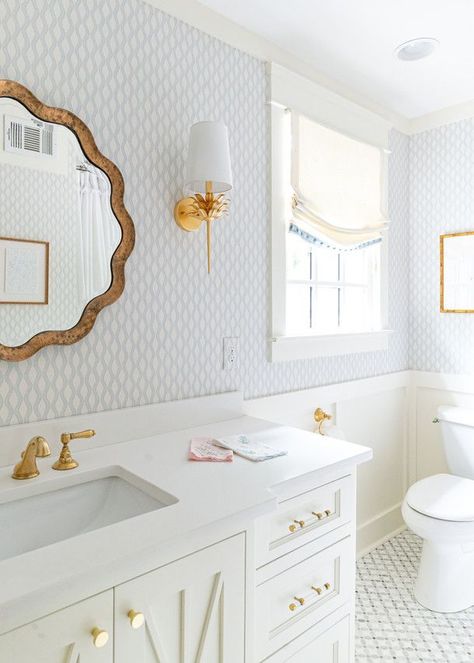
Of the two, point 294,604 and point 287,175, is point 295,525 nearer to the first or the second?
point 294,604

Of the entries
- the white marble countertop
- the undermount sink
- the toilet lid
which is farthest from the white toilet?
the undermount sink

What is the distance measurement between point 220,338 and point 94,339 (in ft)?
1.69

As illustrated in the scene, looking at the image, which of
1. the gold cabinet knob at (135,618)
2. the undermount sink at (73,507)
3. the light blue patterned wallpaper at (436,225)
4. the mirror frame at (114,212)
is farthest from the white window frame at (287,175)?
the gold cabinet knob at (135,618)

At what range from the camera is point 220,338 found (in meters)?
1.85

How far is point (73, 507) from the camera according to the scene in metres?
1.24

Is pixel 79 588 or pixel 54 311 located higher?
pixel 54 311

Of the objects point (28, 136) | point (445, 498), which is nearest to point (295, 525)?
point (445, 498)

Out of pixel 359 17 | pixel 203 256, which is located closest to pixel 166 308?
pixel 203 256

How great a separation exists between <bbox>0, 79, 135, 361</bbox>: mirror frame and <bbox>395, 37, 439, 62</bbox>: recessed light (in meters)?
1.41

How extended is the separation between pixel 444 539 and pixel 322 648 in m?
0.90

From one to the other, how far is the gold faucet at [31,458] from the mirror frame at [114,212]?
27 centimetres

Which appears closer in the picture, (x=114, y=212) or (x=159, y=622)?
(x=159, y=622)

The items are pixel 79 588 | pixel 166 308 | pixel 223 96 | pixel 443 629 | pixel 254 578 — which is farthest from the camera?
pixel 443 629

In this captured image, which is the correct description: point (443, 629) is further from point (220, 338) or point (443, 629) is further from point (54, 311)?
point (54, 311)
